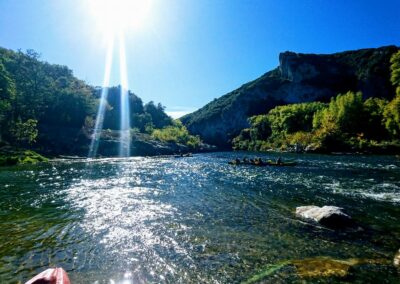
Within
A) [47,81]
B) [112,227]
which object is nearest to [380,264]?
[112,227]

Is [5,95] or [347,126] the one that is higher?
[5,95]

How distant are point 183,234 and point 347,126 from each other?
113 meters

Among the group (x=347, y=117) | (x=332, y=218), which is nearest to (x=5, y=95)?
(x=332, y=218)

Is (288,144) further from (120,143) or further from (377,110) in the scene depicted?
→ (120,143)

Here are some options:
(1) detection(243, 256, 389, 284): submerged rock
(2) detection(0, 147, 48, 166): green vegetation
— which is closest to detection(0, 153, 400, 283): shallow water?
(1) detection(243, 256, 389, 284): submerged rock

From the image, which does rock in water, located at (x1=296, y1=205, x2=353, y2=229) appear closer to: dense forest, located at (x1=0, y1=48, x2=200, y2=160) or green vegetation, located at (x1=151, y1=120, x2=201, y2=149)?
dense forest, located at (x1=0, y1=48, x2=200, y2=160)

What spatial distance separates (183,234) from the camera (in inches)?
615

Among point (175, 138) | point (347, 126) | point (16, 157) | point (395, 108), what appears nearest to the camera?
point (16, 157)

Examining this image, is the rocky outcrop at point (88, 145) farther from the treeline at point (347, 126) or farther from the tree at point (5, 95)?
the treeline at point (347, 126)

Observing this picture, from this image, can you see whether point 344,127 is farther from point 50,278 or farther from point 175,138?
point 50,278

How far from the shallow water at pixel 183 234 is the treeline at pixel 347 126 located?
70.5 metres

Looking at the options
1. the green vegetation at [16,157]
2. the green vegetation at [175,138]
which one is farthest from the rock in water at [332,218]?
the green vegetation at [175,138]

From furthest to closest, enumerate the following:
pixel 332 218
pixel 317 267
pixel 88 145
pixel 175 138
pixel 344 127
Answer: pixel 175 138 → pixel 344 127 → pixel 88 145 → pixel 332 218 → pixel 317 267

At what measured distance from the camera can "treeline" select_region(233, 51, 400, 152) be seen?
86.0 m
